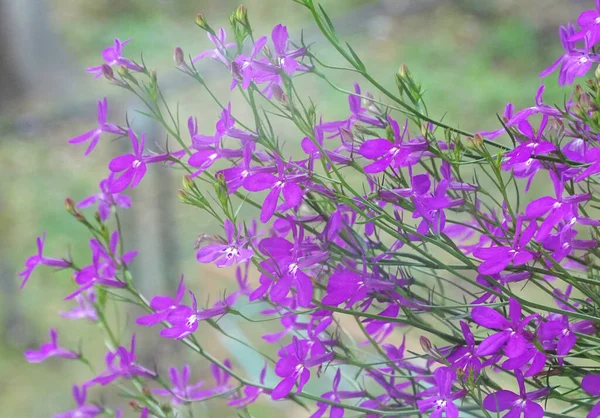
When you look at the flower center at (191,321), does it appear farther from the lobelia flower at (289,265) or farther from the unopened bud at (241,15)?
the unopened bud at (241,15)

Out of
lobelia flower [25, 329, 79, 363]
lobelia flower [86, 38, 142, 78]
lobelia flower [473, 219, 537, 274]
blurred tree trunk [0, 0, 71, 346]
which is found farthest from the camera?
blurred tree trunk [0, 0, 71, 346]

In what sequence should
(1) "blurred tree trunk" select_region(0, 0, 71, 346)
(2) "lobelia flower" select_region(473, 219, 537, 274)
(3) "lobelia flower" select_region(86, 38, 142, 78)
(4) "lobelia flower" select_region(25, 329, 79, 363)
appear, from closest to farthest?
(2) "lobelia flower" select_region(473, 219, 537, 274)
(3) "lobelia flower" select_region(86, 38, 142, 78)
(4) "lobelia flower" select_region(25, 329, 79, 363)
(1) "blurred tree trunk" select_region(0, 0, 71, 346)

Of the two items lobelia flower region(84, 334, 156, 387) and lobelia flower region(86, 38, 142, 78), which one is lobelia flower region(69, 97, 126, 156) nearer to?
lobelia flower region(86, 38, 142, 78)

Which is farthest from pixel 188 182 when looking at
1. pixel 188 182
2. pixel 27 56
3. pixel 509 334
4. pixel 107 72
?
pixel 27 56

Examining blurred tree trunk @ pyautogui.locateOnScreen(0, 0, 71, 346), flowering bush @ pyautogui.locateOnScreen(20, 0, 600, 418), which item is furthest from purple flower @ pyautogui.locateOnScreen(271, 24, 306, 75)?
blurred tree trunk @ pyautogui.locateOnScreen(0, 0, 71, 346)

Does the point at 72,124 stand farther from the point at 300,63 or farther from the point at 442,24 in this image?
the point at 442,24

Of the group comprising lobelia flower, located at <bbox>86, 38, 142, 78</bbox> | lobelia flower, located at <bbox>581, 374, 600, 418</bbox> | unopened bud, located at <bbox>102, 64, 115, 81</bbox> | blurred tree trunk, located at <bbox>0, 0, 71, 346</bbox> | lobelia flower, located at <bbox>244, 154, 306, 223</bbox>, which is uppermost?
blurred tree trunk, located at <bbox>0, 0, 71, 346</bbox>

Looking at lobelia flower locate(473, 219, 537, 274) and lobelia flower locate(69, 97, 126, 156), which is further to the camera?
lobelia flower locate(69, 97, 126, 156)

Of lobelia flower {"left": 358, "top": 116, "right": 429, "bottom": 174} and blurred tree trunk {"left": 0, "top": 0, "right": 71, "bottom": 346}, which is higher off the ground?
blurred tree trunk {"left": 0, "top": 0, "right": 71, "bottom": 346}
